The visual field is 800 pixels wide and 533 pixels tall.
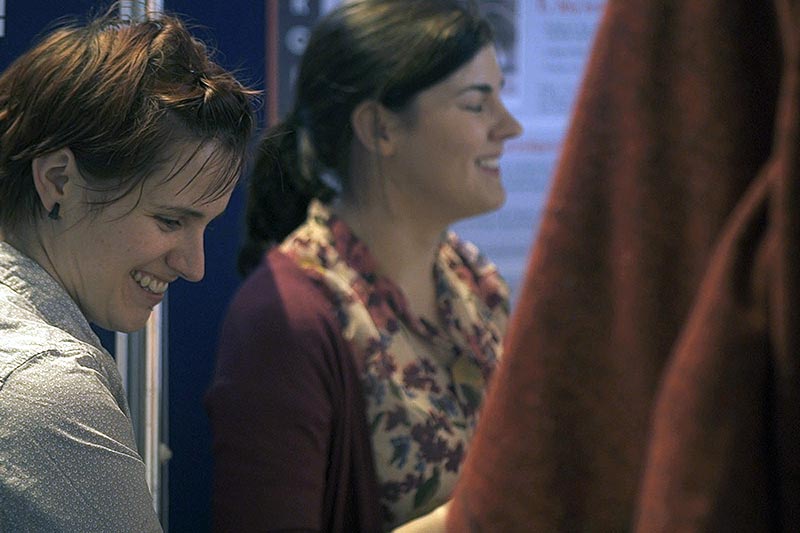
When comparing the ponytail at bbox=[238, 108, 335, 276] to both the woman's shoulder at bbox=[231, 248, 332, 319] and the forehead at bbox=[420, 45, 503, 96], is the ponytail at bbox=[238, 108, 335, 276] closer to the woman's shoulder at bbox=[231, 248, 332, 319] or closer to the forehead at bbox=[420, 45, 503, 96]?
the woman's shoulder at bbox=[231, 248, 332, 319]

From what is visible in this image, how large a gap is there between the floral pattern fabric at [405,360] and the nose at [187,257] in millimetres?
436

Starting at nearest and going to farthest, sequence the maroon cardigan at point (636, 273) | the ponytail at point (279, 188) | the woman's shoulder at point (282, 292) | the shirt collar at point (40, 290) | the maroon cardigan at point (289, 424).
Result: the maroon cardigan at point (636, 273), the shirt collar at point (40, 290), the maroon cardigan at point (289, 424), the woman's shoulder at point (282, 292), the ponytail at point (279, 188)

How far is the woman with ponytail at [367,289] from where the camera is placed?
1.62 m

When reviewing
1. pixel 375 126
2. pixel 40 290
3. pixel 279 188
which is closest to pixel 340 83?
pixel 375 126

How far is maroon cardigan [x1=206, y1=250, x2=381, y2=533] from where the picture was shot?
1.58m

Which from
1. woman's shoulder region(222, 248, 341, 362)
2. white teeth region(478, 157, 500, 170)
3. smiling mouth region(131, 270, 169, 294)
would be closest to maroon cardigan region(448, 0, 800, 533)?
smiling mouth region(131, 270, 169, 294)

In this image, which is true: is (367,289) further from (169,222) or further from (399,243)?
(169,222)

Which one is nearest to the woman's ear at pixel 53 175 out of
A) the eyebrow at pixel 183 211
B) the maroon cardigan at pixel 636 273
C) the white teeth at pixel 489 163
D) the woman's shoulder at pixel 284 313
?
the eyebrow at pixel 183 211

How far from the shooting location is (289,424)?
5.26 feet

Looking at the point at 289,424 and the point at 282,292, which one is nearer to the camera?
the point at 289,424

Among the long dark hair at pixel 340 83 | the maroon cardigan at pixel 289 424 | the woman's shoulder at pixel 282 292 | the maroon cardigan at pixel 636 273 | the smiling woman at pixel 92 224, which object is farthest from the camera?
the long dark hair at pixel 340 83

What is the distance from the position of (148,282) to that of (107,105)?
24 cm

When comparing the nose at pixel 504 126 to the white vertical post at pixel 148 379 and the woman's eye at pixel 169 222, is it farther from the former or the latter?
the woman's eye at pixel 169 222

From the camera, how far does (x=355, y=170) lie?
193 cm
